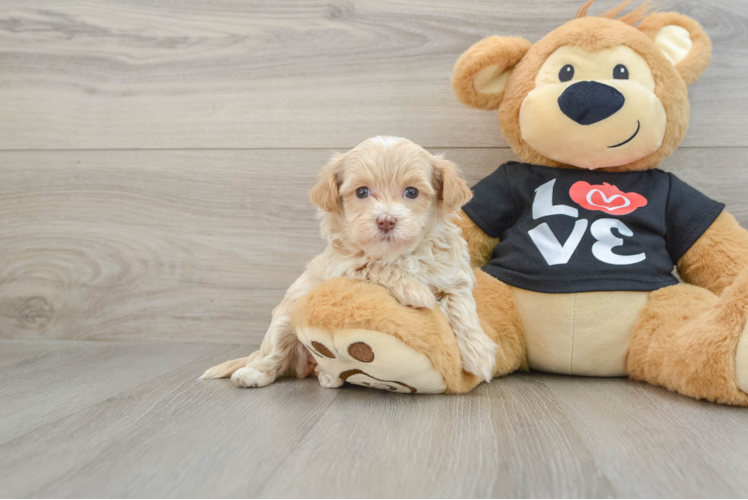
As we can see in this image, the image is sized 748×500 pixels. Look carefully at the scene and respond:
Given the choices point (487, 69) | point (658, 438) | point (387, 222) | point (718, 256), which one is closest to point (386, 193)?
point (387, 222)

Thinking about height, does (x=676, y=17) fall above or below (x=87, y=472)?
above

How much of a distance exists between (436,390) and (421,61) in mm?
857

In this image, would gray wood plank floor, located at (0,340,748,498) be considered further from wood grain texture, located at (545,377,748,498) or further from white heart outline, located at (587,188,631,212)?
white heart outline, located at (587,188,631,212)

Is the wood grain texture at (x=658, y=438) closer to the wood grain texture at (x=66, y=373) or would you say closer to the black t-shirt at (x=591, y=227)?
the black t-shirt at (x=591, y=227)

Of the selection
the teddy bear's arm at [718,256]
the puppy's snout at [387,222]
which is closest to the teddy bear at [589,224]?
the teddy bear's arm at [718,256]

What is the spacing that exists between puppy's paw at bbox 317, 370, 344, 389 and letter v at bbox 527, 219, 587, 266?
0.48m

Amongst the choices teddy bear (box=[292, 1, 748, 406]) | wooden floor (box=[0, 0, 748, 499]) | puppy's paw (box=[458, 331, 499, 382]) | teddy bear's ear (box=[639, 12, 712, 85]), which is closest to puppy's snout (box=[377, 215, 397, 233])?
teddy bear (box=[292, 1, 748, 406])

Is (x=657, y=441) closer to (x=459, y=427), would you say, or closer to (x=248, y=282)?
(x=459, y=427)

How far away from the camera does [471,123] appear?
1.36 m

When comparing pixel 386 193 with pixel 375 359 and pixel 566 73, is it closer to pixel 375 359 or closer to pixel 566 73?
pixel 375 359

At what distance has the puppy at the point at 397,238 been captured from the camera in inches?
35.5

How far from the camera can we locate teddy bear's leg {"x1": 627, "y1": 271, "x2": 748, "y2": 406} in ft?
2.72

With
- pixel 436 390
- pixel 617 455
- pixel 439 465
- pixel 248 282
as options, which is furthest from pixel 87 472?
pixel 248 282

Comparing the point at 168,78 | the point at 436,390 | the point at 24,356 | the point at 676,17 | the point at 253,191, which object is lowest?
the point at 24,356
